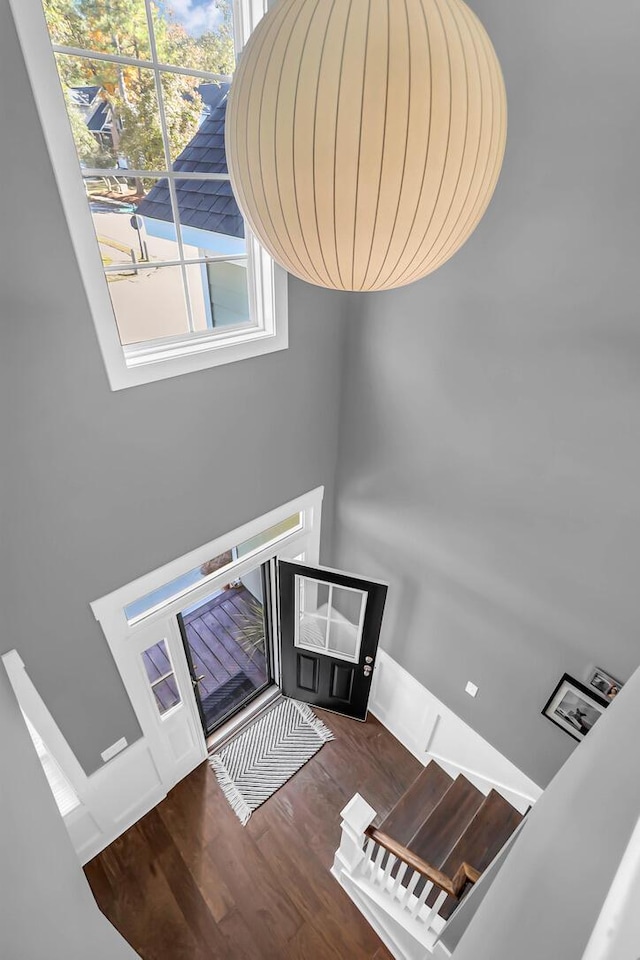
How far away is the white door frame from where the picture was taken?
263 centimetres

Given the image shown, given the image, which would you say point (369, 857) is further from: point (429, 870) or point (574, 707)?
point (574, 707)

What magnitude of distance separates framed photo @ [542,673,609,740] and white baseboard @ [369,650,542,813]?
63 cm

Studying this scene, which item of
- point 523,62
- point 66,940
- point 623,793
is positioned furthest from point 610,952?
point 523,62

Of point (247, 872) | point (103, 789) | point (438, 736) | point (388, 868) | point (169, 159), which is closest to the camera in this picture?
point (169, 159)

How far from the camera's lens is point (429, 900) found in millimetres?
2676

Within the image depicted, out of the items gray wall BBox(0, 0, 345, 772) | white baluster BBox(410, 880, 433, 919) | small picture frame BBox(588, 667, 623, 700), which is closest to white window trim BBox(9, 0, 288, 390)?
gray wall BBox(0, 0, 345, 772)

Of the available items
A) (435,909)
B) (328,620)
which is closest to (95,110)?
(328,620)

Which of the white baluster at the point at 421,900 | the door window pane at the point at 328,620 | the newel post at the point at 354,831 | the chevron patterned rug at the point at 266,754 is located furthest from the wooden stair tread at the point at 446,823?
the door window pane at the point at 328,620

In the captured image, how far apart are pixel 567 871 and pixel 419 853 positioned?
3.03 m

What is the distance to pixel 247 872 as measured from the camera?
318 centimetres

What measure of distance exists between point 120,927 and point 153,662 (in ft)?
6.34

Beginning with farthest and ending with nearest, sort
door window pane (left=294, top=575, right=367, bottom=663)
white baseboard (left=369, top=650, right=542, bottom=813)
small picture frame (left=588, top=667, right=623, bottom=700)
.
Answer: door window pane (left=294, top=575, right=367, bottom=663) → white baseboard (left=369, top=650, right=542, bottom=813) → small picture frame (left=588, top=667, right=623, bottom=700)

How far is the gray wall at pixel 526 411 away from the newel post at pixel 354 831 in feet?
3.07

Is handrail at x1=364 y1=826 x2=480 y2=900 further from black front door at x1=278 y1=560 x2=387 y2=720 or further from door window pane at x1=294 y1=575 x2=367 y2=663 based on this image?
door window pane at x1=294 y1=575 x2=367 y2=663
